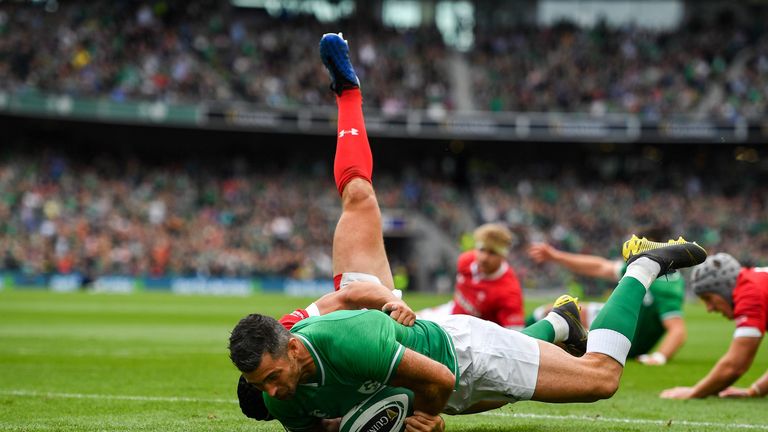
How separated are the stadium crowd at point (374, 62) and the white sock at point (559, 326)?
3630cm

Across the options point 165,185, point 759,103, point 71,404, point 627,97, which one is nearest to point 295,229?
point 165,185

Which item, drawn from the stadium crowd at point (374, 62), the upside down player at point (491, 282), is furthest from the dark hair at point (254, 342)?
the stadium crowd at point (374, 62)

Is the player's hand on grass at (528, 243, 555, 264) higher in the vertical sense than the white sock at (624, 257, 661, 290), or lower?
→ lower

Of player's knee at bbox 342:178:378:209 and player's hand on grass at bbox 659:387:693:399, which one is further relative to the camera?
player's hand on grass at bbox 659:387:693:399

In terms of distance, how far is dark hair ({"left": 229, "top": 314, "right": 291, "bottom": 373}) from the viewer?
15.1ft

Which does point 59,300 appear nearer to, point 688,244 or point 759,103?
point 688,244

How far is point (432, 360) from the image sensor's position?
5.03m

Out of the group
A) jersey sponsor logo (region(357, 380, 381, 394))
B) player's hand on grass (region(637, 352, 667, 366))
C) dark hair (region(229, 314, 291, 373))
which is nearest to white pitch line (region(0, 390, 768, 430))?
jersey sponsor logo (region(357, 380, 381, 394))

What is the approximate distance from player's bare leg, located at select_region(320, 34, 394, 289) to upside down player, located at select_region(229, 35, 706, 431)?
1463mm

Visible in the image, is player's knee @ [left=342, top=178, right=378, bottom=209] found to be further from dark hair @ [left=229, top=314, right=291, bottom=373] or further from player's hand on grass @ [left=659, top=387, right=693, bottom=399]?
player's hand on grass @ [left=659, top=387, right=693, bottom=399]

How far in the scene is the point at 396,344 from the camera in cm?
488

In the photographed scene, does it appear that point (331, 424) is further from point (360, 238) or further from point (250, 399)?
point (360, 238)

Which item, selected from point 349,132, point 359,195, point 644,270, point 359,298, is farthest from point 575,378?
point 349,132

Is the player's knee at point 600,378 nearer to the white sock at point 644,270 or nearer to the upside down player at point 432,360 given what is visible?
the upside down player at point 432,360
